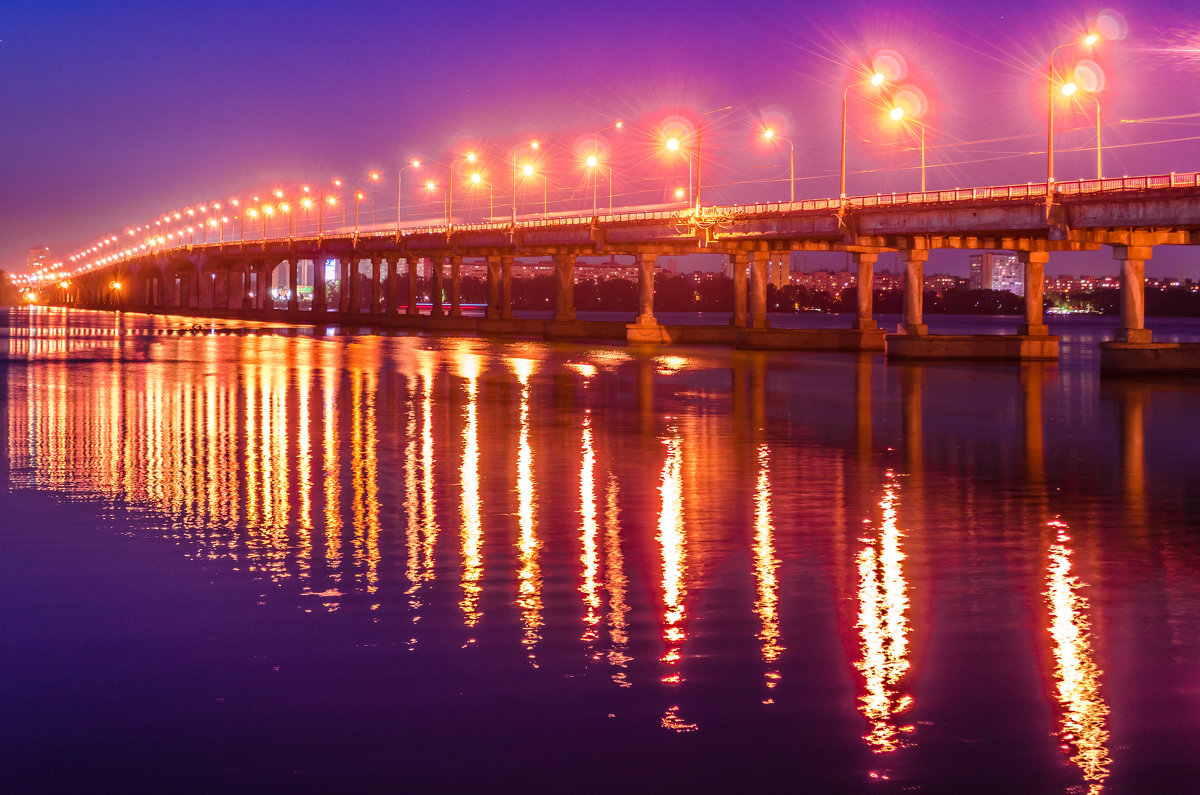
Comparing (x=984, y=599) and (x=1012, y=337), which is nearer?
(x=984, y=599)

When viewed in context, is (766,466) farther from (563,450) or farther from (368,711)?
(368,711)

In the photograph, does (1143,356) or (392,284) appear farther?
(392,284)

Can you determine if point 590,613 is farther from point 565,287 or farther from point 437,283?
point 437,283

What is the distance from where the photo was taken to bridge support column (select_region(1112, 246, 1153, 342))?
62.8 meters

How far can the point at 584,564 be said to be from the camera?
12664 millimetres

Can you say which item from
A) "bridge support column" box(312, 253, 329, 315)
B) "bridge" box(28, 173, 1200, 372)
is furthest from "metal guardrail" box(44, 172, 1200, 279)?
"bridge support column" box(312, 253, 329, 315)

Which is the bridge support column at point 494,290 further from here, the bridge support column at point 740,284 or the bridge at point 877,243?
the bridge support column at point 740,284

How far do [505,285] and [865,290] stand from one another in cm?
4755

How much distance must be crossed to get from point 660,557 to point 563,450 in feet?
33.3

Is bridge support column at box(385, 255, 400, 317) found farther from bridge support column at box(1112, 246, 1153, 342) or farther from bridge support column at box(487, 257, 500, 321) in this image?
bridge support column at box(1112, 246, 1153, 342)

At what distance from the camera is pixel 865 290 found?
96.6 meters

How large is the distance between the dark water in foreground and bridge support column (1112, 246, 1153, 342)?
39493 mm

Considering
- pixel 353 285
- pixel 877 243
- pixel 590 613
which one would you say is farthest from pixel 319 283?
pixel 590 613

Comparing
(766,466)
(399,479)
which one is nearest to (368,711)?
(399,479)
